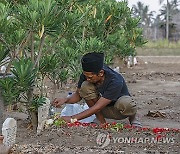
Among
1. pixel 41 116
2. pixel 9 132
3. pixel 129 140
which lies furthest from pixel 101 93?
pixel 9 132

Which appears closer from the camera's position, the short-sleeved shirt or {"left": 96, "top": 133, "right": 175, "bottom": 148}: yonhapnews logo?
{"left": 96, "top": 133, "right": 175, "bottom": 148}: yonhapnews logo

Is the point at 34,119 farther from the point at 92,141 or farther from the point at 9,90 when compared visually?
the point at 92,141

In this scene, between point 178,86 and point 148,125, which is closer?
point 148,125

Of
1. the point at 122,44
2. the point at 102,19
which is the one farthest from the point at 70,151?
the point at 122,44

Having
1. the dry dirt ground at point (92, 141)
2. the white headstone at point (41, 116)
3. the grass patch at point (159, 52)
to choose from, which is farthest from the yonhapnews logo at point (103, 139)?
the grass patch at point (159, 52)

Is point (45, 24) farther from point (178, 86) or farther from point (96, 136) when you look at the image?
point (178, 86)

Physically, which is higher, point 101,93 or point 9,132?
point 101,93

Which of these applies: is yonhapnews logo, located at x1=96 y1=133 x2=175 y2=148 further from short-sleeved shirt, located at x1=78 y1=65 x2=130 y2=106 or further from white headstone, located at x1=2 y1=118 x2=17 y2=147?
white headstone, located at x1=2 y1=118 x2=17 y2=147

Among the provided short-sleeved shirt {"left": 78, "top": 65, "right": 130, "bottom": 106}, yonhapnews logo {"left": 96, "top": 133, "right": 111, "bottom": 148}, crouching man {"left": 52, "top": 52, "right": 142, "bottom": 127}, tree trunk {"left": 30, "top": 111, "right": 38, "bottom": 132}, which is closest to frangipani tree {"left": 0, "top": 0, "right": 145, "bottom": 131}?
tree trunk {"left": 30, "top": 111, "right": 38, "bottom": 132}

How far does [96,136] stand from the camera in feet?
14.3

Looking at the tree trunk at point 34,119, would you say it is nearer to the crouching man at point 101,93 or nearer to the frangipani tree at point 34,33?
the frangipani tree at point 34,33

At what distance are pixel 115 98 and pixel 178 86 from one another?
7.01 m

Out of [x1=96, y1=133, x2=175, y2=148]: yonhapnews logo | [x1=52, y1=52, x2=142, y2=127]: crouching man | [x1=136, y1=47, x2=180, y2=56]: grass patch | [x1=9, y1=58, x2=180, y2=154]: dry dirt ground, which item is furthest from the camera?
[x1=136, y1=47, x2=180, y2=56]: grass patch

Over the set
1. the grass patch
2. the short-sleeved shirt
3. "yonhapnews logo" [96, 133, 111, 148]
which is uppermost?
the short-sleeved shirt
